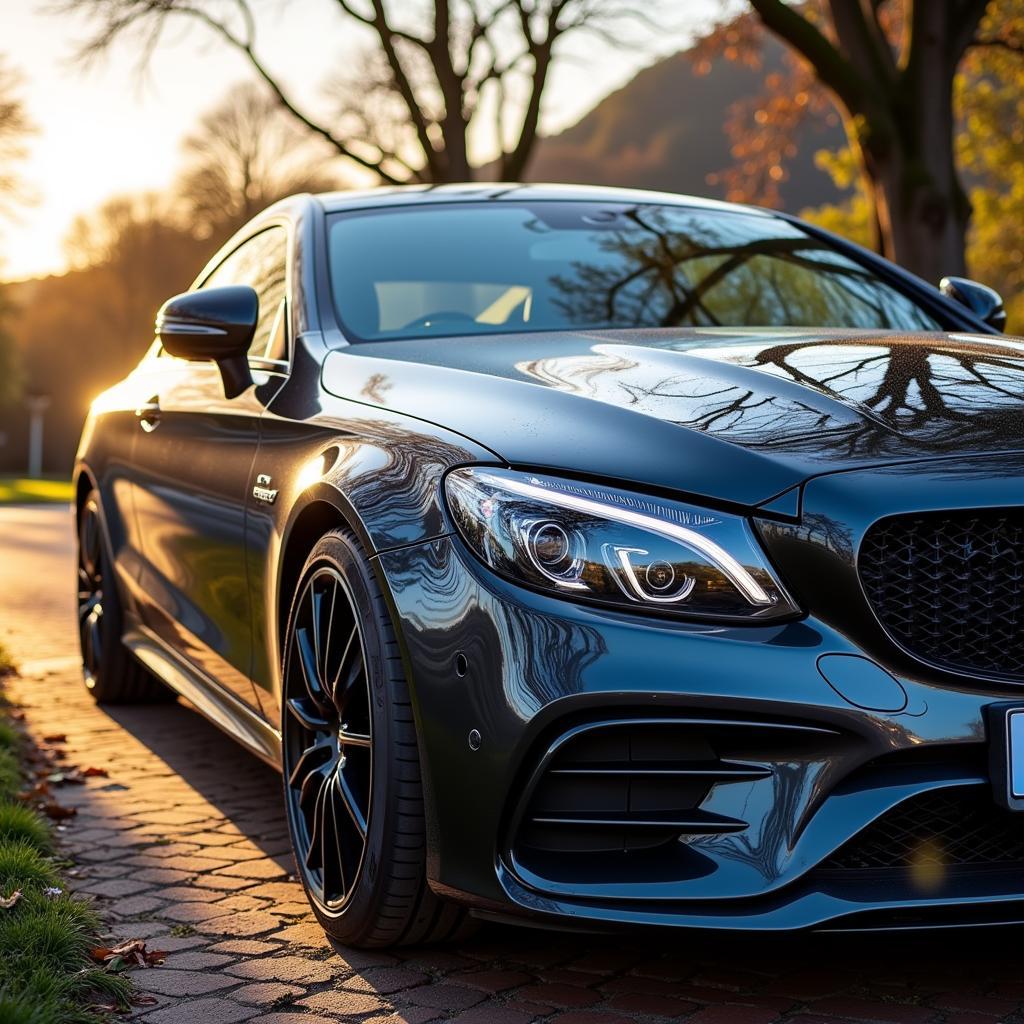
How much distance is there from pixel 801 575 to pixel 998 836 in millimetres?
514

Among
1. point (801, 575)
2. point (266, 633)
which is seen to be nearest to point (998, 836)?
point (801, 575)

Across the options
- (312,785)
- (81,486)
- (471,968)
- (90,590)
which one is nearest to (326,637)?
(312,785)

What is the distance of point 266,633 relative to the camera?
371 cm

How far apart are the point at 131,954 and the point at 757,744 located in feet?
4.53

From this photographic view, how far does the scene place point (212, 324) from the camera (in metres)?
3.99

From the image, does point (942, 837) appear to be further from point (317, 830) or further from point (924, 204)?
point (924, 204)

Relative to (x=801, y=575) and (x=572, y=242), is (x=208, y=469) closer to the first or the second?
(x=572, y=242)

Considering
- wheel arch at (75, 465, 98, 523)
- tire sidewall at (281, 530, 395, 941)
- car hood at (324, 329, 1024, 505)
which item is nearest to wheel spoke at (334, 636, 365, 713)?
tire sidewall at (281, 530, 395, 941)

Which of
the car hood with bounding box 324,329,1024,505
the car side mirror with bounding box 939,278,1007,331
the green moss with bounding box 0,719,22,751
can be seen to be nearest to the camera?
the car hood with bounding box 324,329,1024,505

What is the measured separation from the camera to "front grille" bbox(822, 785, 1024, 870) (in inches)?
99.2

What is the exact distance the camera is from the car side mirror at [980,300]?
183 inches

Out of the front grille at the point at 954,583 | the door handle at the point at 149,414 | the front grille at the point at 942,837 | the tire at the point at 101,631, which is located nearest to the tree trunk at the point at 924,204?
the tire at the point at 101,631

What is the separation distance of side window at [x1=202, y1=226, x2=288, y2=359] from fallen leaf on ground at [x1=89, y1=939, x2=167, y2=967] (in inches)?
57.8

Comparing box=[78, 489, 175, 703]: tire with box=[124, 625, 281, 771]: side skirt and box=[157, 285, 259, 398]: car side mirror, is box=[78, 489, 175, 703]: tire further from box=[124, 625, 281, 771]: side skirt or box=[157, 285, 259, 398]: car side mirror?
box=[157, 285, 259, 398]: car side mirror
